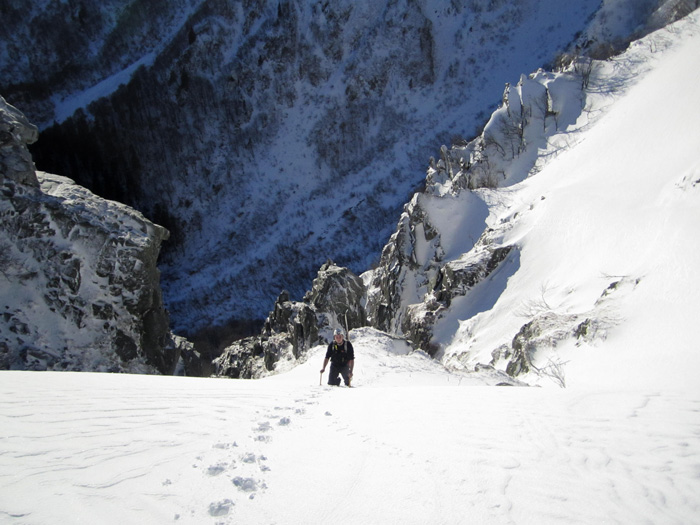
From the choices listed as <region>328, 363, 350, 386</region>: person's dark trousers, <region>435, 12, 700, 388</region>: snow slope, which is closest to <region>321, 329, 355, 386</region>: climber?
<region>328, 363, 350, 386</region>: person's dark trousers

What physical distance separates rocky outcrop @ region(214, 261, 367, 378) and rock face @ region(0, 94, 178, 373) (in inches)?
206

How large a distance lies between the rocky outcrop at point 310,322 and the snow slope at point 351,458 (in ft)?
51.0

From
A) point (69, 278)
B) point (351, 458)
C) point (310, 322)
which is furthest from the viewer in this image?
point (310, 322)

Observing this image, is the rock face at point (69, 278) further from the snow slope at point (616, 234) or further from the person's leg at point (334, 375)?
the snow slope at point (616, 234)

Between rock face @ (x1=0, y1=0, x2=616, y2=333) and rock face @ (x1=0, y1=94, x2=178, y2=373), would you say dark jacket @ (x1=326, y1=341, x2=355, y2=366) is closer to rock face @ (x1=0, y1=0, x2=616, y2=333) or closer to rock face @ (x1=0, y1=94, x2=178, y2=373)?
rock face @ (x1=0, y1=94, x2=178, y2=373)

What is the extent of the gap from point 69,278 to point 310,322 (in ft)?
31.1

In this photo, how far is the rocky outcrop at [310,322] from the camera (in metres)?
21.0

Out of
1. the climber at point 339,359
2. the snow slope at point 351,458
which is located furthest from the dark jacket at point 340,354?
the snow slope at point 351,458

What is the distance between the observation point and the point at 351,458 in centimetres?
350

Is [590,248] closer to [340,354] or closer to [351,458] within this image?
[340,354]

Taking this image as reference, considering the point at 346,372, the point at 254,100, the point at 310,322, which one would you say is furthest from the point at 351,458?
the point at 254,100

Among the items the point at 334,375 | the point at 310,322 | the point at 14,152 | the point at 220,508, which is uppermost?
the point at 14,152

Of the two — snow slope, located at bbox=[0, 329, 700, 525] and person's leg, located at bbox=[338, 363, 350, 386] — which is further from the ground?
person's leg, located at bbox=[338, 363, 350, 386]

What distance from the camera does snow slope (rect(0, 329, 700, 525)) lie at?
2707 millimetres
